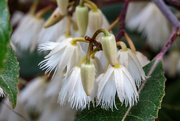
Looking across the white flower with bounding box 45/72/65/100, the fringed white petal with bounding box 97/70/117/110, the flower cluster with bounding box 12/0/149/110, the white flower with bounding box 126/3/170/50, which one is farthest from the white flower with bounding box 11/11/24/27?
the fringed white petal with bounding box 97/70/117/110

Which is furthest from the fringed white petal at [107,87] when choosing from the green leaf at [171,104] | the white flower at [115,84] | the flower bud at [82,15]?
the green leaf at [171,104]

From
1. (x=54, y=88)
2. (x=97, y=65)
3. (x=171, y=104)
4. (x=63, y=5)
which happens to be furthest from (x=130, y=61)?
(x=171, y=104)

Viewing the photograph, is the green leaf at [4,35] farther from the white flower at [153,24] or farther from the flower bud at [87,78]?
the white flower at [153,24]

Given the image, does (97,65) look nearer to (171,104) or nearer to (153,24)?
(153,24)

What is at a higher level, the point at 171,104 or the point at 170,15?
the point at 170,15

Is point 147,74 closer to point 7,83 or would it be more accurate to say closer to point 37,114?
point 7,83

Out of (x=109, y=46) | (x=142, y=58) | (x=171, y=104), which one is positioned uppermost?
(x=109, y=46)
